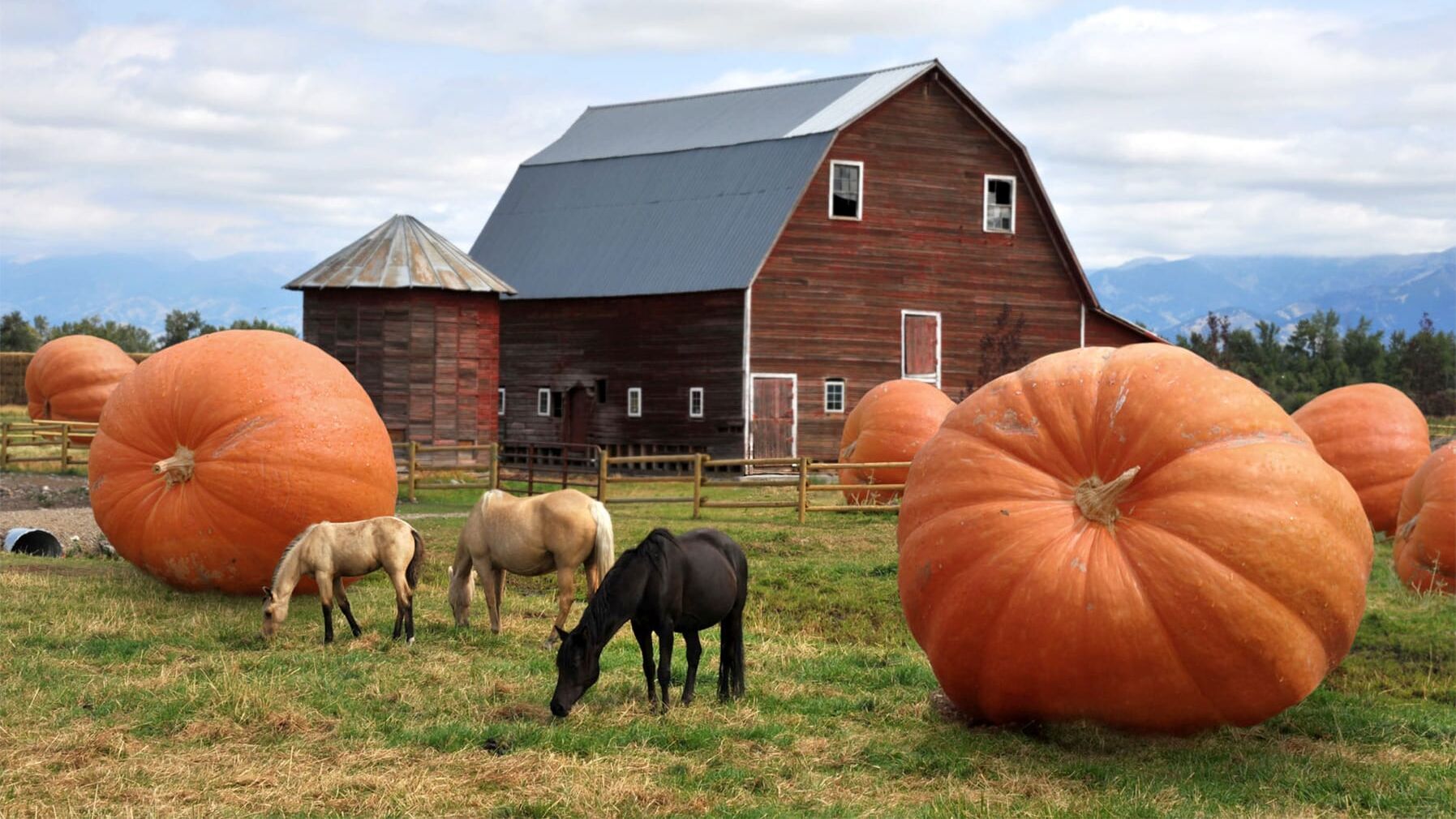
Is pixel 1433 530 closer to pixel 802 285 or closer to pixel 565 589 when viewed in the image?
pixel 565 589

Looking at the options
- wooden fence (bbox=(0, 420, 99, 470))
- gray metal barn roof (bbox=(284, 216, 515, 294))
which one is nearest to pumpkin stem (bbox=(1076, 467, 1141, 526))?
gray metal barn roof (bbox=(284, 216, 515, 294))

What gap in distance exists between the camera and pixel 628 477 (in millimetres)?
25172

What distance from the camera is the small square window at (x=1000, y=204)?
34.0 metres

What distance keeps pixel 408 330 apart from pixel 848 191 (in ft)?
33.7

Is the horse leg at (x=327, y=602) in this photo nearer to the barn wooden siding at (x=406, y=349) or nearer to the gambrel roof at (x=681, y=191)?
the barn wooden siding at (x=406, y=349)

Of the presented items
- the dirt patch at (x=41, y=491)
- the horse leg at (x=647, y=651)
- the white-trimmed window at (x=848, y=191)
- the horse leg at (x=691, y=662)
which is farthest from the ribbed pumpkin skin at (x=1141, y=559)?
the white-trimmed window at (x=848, y=191)

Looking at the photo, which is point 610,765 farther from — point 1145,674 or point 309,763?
point 1145,674

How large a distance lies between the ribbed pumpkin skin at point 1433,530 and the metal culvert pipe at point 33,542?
1521 cm

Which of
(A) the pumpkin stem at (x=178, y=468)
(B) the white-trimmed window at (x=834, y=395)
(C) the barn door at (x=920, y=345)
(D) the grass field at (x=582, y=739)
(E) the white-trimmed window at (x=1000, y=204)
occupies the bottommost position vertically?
(D) the grass field at (x=582, y=739)

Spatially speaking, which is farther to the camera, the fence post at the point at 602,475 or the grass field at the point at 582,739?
the fence post at the point at 602,475

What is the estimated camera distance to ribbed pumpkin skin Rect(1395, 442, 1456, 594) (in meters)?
14.3

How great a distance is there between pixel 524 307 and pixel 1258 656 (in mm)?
30465

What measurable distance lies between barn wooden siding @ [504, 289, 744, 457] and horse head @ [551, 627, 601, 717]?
2299cm

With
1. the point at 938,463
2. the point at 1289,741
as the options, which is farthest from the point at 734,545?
the point at 1289,741
